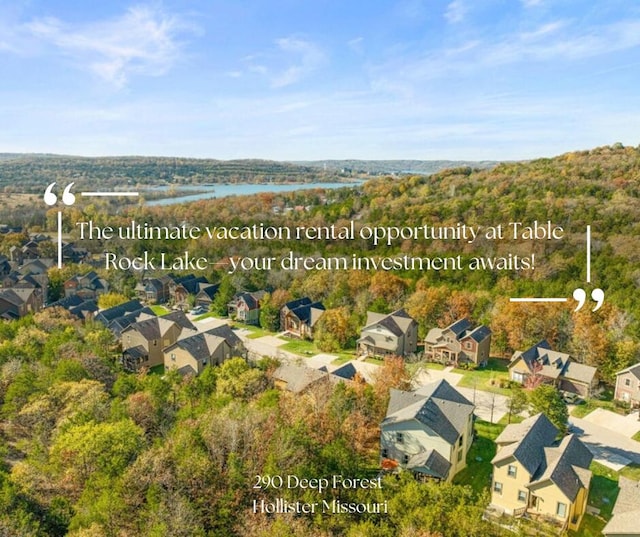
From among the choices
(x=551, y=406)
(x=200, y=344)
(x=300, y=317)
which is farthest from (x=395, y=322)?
(x=551, y=406)

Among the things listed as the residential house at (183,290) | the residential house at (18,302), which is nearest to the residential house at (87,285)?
the residential house at (18,302)

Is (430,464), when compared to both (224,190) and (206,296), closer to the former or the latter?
(206,296)

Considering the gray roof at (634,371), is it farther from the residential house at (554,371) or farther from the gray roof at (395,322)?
the gray roof at (395,322)

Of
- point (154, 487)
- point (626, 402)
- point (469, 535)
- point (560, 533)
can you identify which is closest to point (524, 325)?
point (626, 402)

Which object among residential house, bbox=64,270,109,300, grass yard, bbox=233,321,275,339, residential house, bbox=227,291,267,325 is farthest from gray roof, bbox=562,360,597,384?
residential house, bbox=64,270,109,300

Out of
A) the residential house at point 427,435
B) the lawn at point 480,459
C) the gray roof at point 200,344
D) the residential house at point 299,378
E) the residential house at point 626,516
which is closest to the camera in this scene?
the residential house at point 626,516

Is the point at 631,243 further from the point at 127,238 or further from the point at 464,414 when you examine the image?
the point at 127,238
